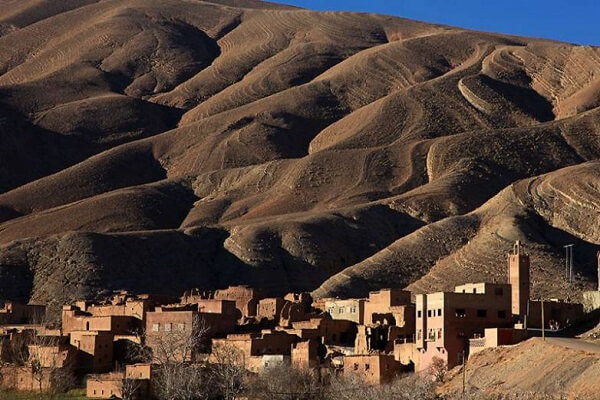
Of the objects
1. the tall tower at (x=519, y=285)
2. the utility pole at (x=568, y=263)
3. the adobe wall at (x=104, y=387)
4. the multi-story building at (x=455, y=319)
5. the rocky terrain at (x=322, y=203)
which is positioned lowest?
the adobe wall at (x=104, y=387)

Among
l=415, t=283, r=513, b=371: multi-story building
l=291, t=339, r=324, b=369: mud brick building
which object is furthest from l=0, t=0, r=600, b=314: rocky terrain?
l=291, t=339, r=324, b=369: mud brick building

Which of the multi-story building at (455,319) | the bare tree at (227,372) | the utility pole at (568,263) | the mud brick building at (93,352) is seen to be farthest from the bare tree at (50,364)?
the utility pole at (568,263)

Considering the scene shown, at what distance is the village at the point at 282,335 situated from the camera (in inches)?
2714

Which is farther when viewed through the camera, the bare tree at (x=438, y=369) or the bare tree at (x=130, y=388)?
the bare tree at (x=130, y=388)

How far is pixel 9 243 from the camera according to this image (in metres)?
134

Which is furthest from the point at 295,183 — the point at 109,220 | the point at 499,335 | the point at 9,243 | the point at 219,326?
the point at 499,335

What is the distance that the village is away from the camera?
68938 mm

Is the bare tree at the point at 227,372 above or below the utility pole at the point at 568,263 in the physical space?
below

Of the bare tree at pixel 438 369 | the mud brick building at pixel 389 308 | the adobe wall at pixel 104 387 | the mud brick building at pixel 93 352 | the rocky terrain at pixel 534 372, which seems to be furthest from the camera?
the mud brick building at pixel 93 352

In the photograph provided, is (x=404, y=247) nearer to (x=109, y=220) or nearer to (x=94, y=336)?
(x=109, y=220)

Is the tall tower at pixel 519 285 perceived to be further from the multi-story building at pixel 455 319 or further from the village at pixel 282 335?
the multi-story building at pixel 455 319

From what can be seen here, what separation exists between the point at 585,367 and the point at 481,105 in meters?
142

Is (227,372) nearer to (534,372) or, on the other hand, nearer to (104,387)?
(104,387)

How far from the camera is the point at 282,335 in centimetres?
7631
